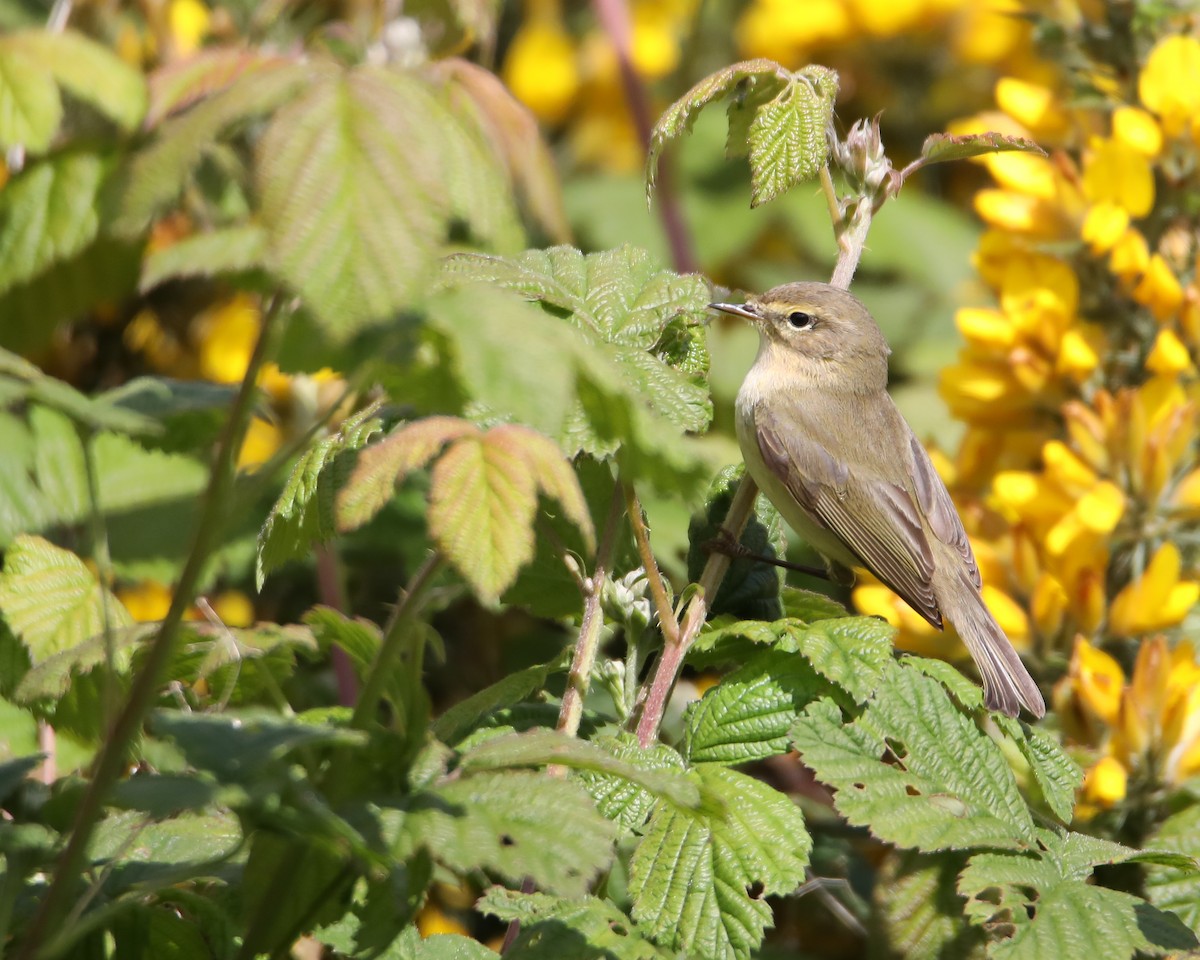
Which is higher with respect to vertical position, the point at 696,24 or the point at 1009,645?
the point at 696,24

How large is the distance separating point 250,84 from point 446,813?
2.15 feet

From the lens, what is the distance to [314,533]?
1765 millimetres

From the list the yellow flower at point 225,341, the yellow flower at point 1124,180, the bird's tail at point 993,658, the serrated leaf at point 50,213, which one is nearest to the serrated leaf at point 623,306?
the serrated leaf at point 50,213

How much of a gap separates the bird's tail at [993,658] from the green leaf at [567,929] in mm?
794

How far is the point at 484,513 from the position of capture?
1210 mm

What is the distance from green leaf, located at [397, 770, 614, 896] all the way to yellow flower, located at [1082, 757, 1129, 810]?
130 cm

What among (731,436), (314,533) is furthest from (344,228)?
(731,436)

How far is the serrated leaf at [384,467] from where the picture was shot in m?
1.26

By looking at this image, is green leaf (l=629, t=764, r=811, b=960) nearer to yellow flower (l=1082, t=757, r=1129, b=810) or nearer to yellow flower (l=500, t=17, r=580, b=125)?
yellow flower (l=1082, t=757, r=1129, b=810)

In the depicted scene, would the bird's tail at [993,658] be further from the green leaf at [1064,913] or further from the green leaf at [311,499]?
the green leaf at [311,499]

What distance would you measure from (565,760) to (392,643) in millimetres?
191

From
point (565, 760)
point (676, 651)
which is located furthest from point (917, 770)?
point (565, 760)

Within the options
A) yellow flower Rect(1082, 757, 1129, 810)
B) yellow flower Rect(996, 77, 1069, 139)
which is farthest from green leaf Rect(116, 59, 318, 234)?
yellow flower Rect(996, 77, 1069, 139)

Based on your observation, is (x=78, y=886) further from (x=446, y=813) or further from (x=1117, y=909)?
(x=1117, y=909)
